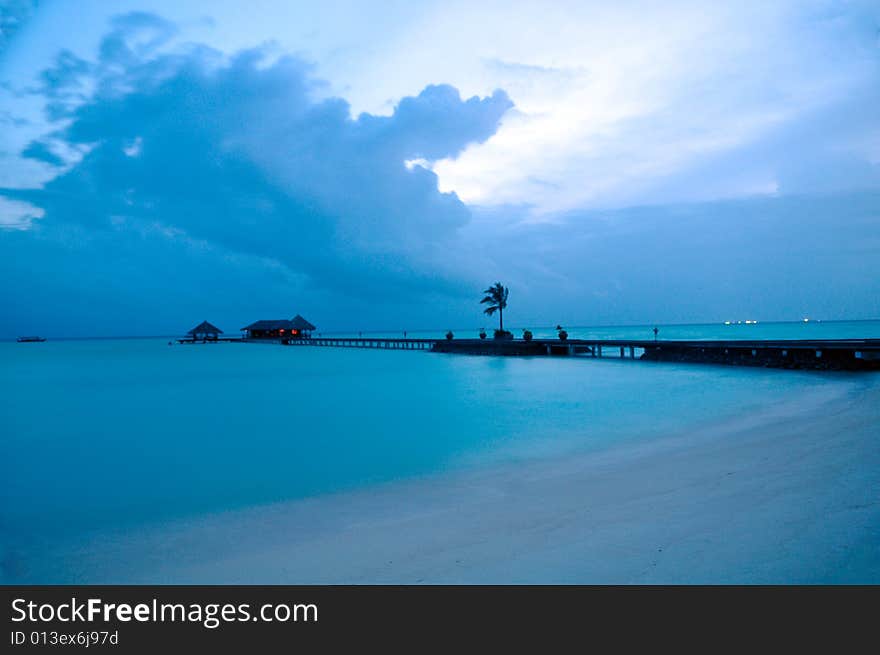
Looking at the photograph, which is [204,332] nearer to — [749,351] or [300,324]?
[300,324]

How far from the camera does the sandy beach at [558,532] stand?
12.3ft

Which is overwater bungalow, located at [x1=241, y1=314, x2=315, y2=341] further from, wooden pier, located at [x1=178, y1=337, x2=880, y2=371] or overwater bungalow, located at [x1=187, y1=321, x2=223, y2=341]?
wooden pier, located at [x1=178, y1=337, x2=880, y2=371]

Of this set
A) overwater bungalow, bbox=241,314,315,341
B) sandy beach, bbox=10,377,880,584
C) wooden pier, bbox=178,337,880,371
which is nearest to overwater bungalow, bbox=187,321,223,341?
overwater bungalow, bbox=241,314,315,341

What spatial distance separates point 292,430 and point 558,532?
904 centimetres

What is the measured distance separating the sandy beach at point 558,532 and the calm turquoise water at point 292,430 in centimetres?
111

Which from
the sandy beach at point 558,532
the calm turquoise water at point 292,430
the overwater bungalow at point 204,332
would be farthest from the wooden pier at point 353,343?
the sandy beach at point 558,532

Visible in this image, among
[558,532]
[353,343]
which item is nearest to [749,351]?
[558,532]

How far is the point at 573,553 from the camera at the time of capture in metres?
4.10

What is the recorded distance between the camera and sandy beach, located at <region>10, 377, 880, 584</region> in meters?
3.75

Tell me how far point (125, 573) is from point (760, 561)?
16.8 feet

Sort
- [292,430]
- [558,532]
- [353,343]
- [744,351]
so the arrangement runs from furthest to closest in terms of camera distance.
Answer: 1. [353,343]
2. [744,351]
3. [292,430]
4. [558,532]

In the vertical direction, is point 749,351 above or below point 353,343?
below

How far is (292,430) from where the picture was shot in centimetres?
1246
